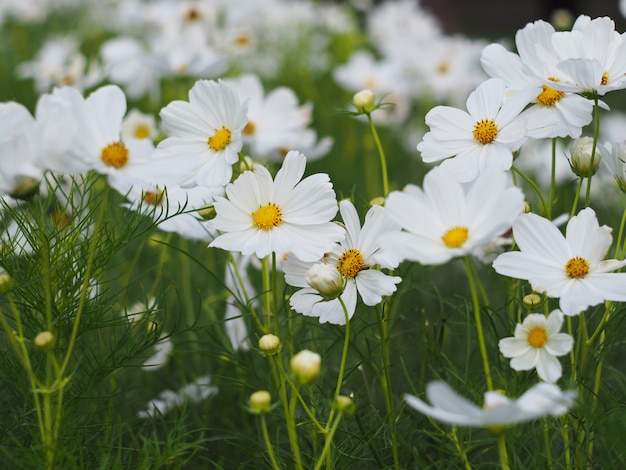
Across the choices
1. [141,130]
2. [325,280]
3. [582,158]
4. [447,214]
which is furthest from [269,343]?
[141,130]

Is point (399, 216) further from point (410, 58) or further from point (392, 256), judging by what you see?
point (410, 58)

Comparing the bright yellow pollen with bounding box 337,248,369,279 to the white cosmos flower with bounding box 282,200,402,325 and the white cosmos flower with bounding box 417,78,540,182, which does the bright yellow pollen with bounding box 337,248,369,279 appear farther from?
the white cosmos flower with bounding box 417,78,540,182

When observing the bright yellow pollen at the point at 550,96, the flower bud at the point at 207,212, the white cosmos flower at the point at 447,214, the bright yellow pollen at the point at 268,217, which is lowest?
the flower bud at the point at 207,212

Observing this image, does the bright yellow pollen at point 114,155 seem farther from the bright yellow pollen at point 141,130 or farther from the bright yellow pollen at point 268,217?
the bright yellow pollen at point 141,130

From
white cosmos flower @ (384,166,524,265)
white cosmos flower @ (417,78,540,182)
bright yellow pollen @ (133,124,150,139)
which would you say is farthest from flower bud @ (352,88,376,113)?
bright yellow pollen @ (133,124,150,139)

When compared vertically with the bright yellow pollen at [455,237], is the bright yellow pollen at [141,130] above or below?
below

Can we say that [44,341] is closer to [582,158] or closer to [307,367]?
[307,367]

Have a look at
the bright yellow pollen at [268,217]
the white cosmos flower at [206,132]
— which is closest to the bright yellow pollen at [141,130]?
Answer: the white cosmos flower at [206,132]
